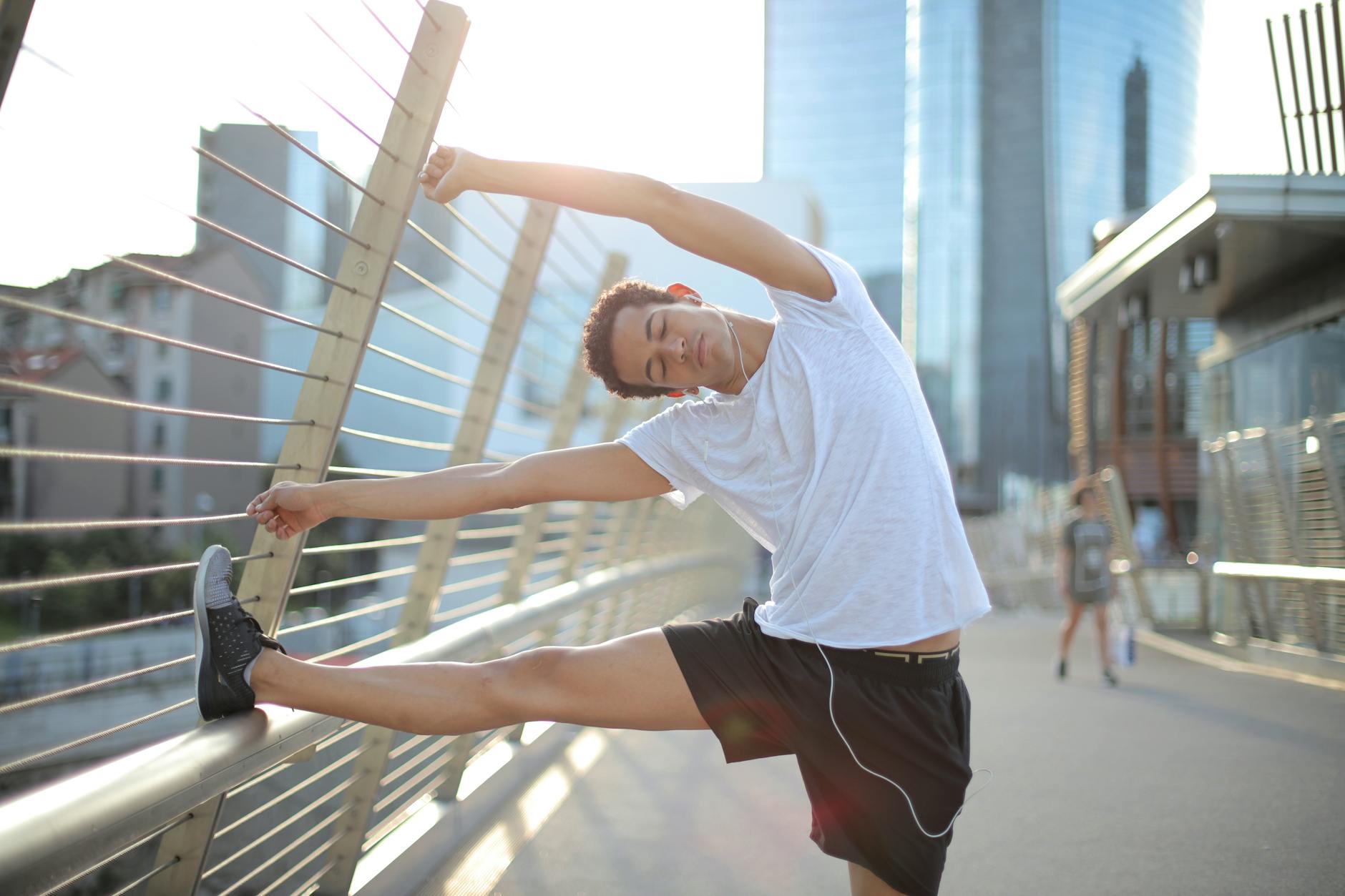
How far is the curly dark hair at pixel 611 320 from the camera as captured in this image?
2.56m

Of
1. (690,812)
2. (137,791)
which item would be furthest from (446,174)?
(690,812)

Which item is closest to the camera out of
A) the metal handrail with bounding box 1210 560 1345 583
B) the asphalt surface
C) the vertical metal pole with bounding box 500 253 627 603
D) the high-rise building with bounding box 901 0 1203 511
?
the asphalt surface

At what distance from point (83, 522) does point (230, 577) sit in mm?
524

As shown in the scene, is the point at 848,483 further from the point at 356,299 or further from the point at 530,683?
the point at 356,299

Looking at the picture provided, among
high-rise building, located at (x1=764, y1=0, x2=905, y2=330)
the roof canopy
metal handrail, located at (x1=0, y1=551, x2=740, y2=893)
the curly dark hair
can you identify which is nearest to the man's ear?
the curly dark hair

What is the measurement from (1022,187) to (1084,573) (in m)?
103

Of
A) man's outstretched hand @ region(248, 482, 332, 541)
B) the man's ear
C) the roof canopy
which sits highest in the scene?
the roof canopy

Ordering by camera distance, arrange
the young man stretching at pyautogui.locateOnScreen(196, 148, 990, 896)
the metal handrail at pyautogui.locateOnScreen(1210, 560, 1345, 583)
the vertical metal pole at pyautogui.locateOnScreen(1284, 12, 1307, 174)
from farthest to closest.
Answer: the vertical metal pole at pyautogui.locateOnScreen(1284, 12, 1307, 174), the metal handrail at pyautogui.locateOnScreen(1210, 560, 1345, 583), the young man stretching at pyautogui.locateOnScreen(196, 148, 990, 896)

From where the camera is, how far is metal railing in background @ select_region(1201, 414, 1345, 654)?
855cm

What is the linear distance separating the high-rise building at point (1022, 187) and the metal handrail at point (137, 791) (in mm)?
100360

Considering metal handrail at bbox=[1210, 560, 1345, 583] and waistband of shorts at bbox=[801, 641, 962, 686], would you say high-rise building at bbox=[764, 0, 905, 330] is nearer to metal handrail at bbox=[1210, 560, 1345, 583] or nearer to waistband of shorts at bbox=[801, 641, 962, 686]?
metal handrail at bbox=[1210, 560, 1345, 583]

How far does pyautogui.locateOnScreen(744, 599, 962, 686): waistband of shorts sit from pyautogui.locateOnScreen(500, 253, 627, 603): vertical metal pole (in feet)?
8.69

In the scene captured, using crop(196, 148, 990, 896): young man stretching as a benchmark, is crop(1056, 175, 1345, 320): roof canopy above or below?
above

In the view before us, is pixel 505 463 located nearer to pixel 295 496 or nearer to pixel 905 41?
pixel 295 496
